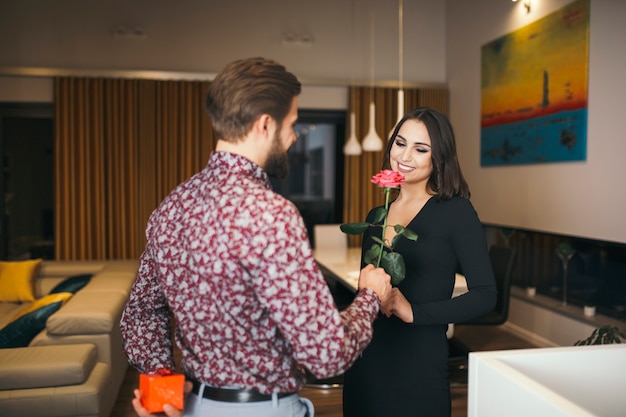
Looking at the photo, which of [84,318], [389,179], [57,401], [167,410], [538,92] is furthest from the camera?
[538,92]

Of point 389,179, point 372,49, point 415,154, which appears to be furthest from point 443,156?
point 372,49

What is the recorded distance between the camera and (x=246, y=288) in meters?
1.18

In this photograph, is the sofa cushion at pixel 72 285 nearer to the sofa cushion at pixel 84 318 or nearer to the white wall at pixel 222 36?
the sofa cushion at pixel 84 318

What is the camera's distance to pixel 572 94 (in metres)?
4.50

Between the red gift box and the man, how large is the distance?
0.09ft

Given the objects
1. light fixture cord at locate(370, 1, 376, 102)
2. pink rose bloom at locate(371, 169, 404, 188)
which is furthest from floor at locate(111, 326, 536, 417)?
light fixture cord at locate(370, 1, 376, 102)

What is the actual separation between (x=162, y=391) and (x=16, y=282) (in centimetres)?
426

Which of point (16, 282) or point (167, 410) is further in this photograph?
point (16, 282)

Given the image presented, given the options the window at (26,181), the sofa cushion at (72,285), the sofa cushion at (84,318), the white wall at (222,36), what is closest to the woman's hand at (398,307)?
the sofa cushion at (84,318)

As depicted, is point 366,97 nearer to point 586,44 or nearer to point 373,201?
point 373,201

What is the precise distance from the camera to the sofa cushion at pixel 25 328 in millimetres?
3355

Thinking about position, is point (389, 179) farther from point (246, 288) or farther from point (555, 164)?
point (555, 164)

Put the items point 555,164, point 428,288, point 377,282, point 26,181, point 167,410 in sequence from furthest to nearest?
1. point 26,181
2. point 555,164
3. point 428,288
4. point 377,282
5. point 167,410

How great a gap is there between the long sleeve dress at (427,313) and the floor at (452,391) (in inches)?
73.2
